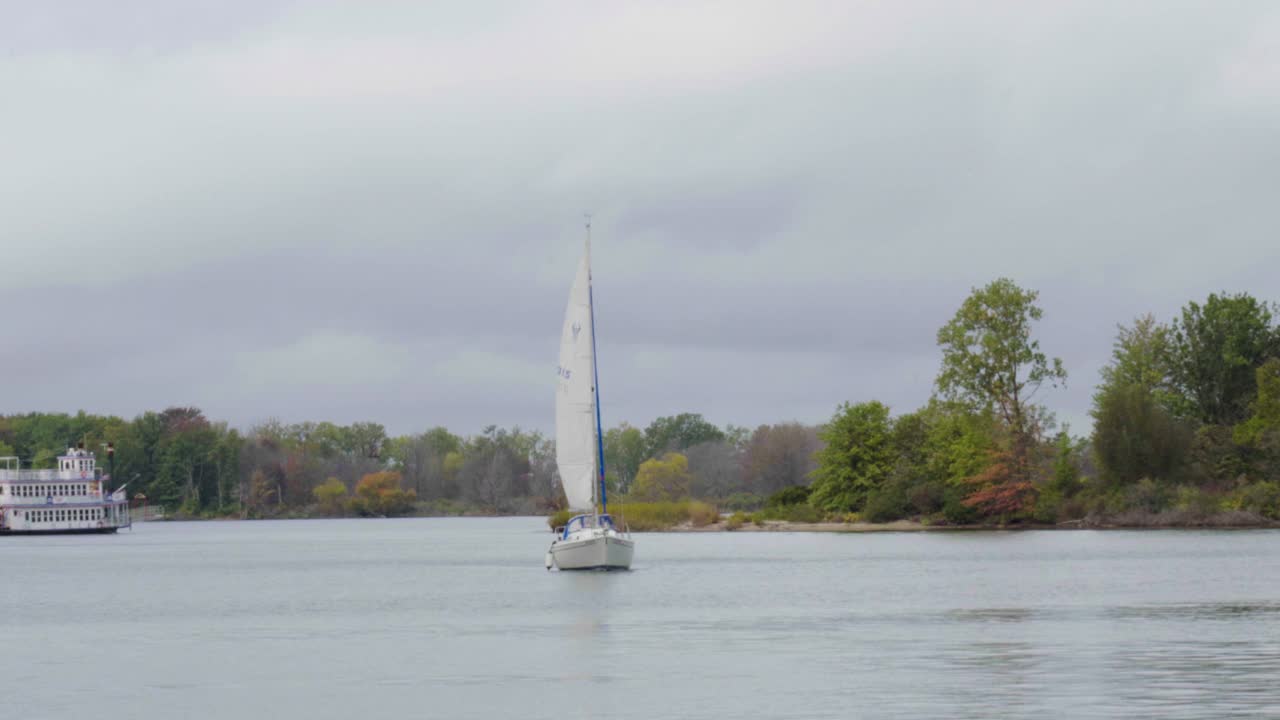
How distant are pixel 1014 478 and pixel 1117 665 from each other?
241ft

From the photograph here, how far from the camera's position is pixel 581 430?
209ft

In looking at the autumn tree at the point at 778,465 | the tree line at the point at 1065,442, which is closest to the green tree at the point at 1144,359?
the tree line at the point at 1065,442

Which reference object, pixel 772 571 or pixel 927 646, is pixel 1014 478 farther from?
pixel 927 646

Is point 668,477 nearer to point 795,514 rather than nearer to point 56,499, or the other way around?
point 795,514

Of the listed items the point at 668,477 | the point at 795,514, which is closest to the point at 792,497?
the point at 795,514

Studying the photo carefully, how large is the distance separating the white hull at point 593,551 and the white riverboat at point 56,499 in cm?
9242

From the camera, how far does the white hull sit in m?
63.2

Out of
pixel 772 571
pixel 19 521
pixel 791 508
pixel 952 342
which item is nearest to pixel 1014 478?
pixel 952 342


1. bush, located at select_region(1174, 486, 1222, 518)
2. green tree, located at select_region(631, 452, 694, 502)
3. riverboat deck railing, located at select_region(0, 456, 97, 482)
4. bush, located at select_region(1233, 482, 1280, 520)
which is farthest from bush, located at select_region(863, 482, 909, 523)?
riverboat deck railing, located at select_region(0, 456, 97, 482)

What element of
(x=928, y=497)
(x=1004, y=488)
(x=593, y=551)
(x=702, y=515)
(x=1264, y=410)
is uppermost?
(x=1264, y=410)

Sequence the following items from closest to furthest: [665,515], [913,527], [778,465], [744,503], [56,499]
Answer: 1. [913,527]
2. [665,515]
3. [56,499]
4. [744,503]
5. [778,465]

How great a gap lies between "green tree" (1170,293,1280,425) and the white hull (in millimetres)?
58271

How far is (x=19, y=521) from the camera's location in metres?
146

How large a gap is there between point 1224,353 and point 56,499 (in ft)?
330
